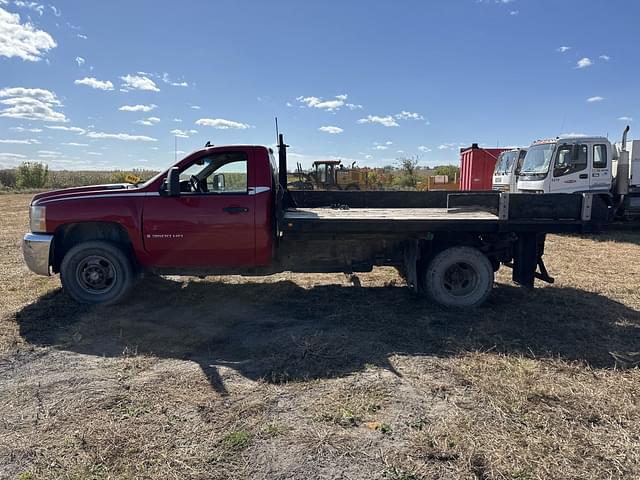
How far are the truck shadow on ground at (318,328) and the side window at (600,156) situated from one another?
6766 millimetres

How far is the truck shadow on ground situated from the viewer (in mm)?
4207

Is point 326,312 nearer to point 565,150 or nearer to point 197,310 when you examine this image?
point 197,310

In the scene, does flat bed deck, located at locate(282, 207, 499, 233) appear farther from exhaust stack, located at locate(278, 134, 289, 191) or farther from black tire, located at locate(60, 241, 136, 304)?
black tire, located at locate(60, 241, 136, 304)

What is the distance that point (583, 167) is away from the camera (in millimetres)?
11703

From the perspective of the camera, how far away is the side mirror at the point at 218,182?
18.3 feet

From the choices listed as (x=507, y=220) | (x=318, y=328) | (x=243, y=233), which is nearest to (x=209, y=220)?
(x=243, y=233)

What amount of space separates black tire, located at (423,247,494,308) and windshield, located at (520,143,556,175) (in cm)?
755

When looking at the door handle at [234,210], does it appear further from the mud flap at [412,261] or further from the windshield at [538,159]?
the windshield at [538,159]

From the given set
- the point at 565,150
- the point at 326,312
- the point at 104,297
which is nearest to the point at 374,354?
the point at 326,312

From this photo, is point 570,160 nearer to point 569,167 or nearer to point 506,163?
point 569,167

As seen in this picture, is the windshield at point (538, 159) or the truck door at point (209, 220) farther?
the windshield at point (538, 159)

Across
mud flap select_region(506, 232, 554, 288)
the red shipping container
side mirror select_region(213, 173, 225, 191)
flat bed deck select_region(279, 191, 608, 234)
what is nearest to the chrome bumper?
side mirror select_region(213, 173, 225, 191)

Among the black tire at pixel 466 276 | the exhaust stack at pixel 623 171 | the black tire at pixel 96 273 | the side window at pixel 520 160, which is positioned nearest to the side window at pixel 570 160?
the exhaust stack at pixel 623 171

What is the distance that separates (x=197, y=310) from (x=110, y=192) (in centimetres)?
182
